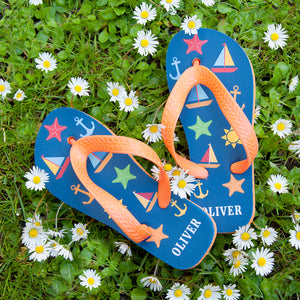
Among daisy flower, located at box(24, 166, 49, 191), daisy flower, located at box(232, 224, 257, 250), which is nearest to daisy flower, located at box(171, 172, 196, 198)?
daisy flower, located at box(232, 224, 257, 250)

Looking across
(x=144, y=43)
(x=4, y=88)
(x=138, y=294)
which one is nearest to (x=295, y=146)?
(x=144, y=43)

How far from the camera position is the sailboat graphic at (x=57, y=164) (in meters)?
1.22

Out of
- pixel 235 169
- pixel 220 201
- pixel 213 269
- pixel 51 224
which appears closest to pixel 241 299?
pixel 213 269

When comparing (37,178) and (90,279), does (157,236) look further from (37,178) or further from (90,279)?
(37,178)

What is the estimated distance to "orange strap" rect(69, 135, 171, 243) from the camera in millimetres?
1074

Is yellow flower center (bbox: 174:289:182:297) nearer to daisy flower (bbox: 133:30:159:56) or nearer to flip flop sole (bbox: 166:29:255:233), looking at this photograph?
flip flop sole (bbox: 166:29:255:233)

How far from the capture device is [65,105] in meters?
1.31

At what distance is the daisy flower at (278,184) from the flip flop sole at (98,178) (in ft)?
1.04

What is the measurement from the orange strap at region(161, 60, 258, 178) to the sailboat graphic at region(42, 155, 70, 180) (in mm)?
Result: 381

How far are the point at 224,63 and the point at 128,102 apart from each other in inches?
15.1

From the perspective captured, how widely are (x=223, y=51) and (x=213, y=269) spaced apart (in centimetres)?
80

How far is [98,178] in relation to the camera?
1.22m

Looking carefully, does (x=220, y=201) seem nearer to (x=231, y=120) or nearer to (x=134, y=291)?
(x=231, y=120)

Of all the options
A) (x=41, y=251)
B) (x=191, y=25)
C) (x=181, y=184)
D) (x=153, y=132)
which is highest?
(x=191, y=25)
